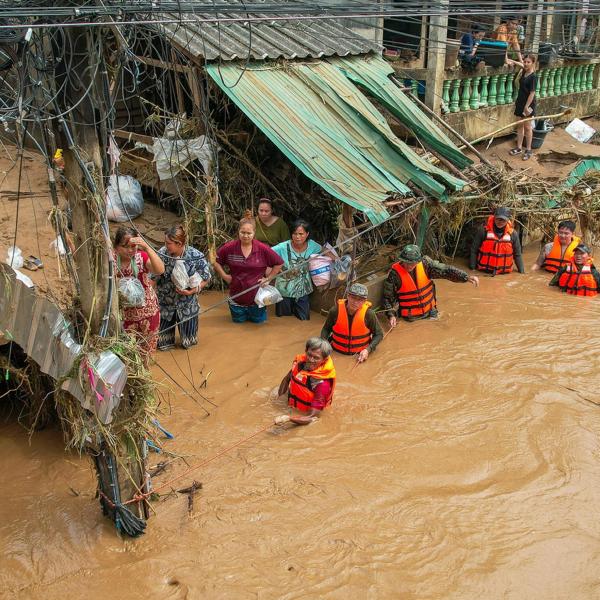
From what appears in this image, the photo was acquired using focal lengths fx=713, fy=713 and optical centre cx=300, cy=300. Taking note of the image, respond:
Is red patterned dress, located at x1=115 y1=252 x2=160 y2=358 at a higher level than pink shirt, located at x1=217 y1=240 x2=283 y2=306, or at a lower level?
higher

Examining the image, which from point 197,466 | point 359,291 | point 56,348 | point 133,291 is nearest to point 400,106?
point 359,291

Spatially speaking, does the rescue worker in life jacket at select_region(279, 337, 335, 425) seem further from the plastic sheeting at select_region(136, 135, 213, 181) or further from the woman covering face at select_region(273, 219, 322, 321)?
the plastic sheeting at select_region(136, 135, 213, 181)

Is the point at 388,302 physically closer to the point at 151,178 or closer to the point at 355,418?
the point at 355,418

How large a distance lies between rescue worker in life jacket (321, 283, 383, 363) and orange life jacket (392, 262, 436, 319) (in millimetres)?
976

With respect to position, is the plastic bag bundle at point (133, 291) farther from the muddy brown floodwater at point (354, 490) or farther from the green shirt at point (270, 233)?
the green shirt at point (270, 233)

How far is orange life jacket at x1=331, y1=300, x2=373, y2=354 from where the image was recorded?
7.57m

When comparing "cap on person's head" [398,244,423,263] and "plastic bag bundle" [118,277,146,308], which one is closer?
"plastic bag bundle" [118,277,146,308]

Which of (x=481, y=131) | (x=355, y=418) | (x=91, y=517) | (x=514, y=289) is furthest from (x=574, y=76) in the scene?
(x=91, y=517)

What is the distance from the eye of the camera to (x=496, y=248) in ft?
33.3

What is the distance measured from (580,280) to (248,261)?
4695 millimetres

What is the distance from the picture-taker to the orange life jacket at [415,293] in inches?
333

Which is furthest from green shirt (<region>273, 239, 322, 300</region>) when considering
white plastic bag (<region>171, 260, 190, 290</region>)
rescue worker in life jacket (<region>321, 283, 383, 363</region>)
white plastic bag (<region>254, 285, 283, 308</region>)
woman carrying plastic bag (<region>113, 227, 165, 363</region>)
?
woman carrying plastic bag (<region>113, 227, 165, 363</region>)

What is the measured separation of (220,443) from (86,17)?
362 centimetres

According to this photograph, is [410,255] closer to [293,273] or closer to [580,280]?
[293,273]
